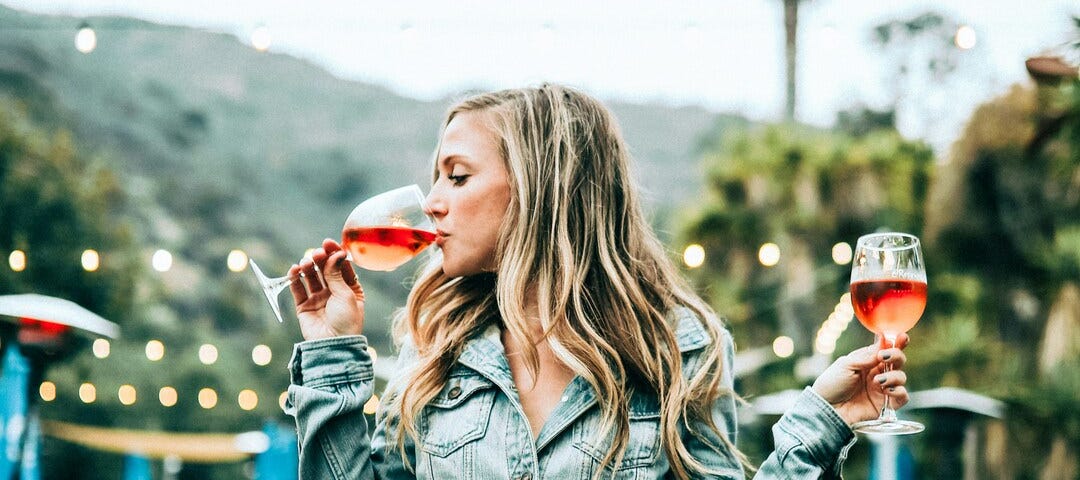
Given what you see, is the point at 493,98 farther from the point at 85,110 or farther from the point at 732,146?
the point at 85,110

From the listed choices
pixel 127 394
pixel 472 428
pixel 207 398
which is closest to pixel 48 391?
pixel 127 394

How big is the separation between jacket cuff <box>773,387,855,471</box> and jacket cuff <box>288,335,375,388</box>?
717mm

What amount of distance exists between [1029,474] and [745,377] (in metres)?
3.34

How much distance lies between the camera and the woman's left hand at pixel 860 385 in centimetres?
172

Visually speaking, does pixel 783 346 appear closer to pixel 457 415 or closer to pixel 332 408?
pixel 457 415

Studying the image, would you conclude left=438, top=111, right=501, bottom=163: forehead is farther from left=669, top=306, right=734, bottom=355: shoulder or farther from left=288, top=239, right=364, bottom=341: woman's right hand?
left=669, top=306, right=734, bottom=355: shoulder

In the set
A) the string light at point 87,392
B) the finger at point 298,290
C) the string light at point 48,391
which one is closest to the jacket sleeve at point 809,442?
the finger at point 298,290

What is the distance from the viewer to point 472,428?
1.97 meters

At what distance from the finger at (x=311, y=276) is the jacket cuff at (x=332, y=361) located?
0.35 feet

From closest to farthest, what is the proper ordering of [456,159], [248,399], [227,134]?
[456,159], [248,399], [227,134]

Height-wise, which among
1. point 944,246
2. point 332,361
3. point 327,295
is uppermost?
point 944,246

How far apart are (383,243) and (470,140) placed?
0.26 metres

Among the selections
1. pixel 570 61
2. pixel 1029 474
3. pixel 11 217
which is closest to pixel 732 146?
pixel 570 61

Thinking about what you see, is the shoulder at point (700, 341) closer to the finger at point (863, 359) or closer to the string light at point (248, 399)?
the finger at point (863, 359)
